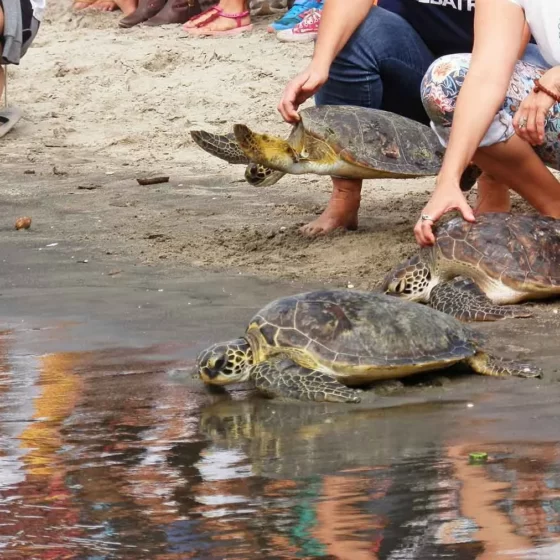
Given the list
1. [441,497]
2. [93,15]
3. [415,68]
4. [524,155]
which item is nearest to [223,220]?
[415,68]

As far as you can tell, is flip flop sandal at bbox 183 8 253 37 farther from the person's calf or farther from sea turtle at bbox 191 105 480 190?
the person's calf

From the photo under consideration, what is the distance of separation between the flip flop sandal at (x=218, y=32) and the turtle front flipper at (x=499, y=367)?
6.21 meters

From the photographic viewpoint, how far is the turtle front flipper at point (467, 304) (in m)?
4.25

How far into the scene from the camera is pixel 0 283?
5.11m

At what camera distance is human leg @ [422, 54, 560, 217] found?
4609 mm

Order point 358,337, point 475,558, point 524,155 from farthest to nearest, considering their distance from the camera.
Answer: point 524,155
point 358,337
point 475,558

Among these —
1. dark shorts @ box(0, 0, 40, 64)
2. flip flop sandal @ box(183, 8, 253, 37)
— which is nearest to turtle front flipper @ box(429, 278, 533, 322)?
dark shorts @ box(0, 0, 40, 64)

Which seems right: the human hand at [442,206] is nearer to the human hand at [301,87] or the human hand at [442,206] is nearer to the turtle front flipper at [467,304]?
the turtle front flipper at [467,304]

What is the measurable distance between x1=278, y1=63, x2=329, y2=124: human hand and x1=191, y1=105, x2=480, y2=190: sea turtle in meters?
0.31

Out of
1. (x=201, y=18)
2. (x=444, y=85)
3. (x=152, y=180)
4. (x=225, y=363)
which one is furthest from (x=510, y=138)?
(x=201, y=18)

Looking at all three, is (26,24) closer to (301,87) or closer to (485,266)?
(301,87)

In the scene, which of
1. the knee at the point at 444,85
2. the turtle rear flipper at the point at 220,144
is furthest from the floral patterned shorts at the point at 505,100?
the turtle rear flipper at the point at 220,144

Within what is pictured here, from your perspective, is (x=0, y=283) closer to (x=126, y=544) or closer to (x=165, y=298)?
(x=165, y=298)

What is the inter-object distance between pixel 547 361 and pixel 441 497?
121cm
